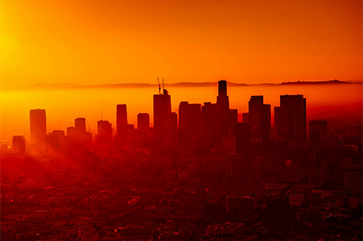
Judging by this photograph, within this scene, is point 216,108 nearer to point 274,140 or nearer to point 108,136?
point 274,140

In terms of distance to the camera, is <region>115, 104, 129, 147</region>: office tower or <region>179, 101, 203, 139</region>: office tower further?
<region>115, 104, 129, 147</region>: office tower

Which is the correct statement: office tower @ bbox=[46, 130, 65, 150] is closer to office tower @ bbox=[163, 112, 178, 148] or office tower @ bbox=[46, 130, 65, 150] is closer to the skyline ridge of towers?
the skyline ridge of towers

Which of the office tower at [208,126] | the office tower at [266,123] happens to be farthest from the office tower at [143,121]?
the office tower at [266,123]

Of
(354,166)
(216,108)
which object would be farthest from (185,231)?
(216,108)

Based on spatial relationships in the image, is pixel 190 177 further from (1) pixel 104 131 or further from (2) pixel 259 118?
(1) pixel 104 131

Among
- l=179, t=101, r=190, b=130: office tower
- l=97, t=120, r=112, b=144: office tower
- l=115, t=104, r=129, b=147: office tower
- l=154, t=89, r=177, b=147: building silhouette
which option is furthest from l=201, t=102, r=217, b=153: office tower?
l=97, t=120, r=112, b=144: office tower

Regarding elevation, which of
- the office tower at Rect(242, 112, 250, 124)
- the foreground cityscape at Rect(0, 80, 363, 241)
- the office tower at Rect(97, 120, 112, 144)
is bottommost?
the foreground cityscape at Rect(0, 80, 363, 241)
